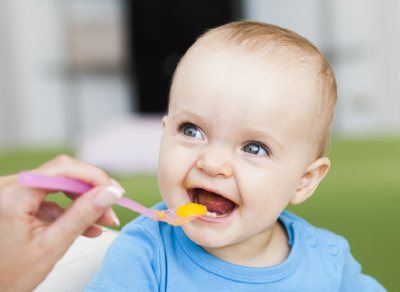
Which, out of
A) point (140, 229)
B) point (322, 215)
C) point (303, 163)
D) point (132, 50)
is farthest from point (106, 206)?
point (132, 50)

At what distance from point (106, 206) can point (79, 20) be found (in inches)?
196

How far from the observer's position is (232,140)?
30.3 inches

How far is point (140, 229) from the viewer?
0.82 m

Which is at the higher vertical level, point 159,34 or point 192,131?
point 192,131

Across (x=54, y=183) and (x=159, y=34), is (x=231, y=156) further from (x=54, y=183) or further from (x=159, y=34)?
(x=159, y=34)

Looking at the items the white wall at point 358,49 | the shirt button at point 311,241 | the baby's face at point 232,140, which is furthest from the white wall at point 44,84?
the baby's face at point 232,140

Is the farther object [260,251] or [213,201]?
[260,251]

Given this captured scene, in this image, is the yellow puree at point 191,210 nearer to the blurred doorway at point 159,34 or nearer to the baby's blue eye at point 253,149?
the baby's blue eye at point 253,149

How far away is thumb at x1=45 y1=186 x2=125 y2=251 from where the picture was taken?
56cm

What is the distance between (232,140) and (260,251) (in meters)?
0.22

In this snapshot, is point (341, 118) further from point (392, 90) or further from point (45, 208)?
point (45, 208)

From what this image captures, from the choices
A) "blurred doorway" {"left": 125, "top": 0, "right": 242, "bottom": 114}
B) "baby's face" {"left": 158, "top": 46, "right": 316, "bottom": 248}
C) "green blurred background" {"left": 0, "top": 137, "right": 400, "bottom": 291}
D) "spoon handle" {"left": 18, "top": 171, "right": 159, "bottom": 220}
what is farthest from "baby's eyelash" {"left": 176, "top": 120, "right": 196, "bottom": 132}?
"blurred doorway" {"left": 125, "top": 0, "right": 242, "bottom": 114}

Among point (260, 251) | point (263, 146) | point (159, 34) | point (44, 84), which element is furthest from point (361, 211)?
point (44, 84)

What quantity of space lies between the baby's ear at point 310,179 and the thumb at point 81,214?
401 millimetres
